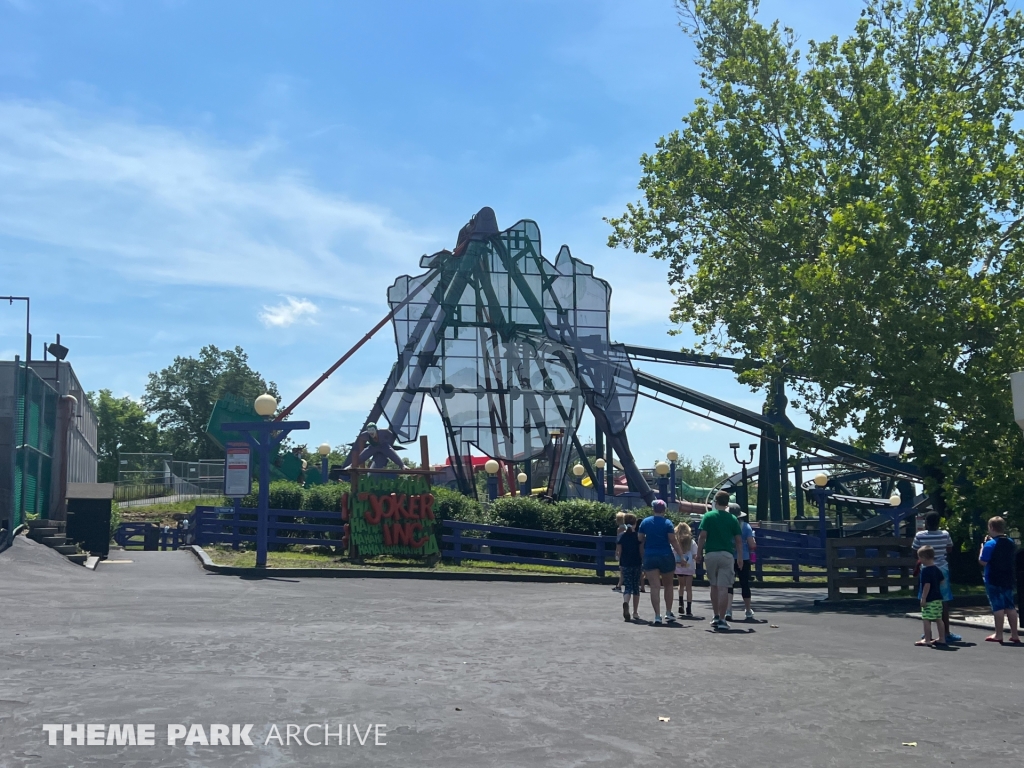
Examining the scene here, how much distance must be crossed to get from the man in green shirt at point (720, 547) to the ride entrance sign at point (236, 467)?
42.1 ft

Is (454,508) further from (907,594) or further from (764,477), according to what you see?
(764,477)

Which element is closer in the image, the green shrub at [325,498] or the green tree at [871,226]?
the green tree at [871,226]

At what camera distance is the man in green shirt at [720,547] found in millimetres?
14508

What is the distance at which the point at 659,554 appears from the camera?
1510 cm

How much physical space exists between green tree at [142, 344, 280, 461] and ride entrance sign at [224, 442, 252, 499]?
95038 mm

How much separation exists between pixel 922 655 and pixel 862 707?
4.18 m

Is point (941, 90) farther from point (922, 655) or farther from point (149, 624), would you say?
point (149, 624)

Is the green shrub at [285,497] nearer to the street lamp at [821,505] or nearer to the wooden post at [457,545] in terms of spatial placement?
the wooden post at [457,545]

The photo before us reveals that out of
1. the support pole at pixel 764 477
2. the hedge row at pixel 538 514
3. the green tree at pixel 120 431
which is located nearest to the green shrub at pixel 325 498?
the hedge row at pixel 538 514

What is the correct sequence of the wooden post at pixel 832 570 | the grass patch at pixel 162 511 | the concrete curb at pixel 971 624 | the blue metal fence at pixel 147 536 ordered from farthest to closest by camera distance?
1. the grass patch at pixel 162 511
2. the blue metal fence at pixel 147 536
3. the wooden post at pixel 832 570
4. the concrete curb at pixel 971 624

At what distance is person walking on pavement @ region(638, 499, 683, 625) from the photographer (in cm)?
1493

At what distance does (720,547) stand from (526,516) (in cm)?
1293

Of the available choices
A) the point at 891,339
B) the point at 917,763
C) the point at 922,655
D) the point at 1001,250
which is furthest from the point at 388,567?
the point at 917,763

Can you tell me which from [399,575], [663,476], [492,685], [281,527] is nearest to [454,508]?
[281,527]
